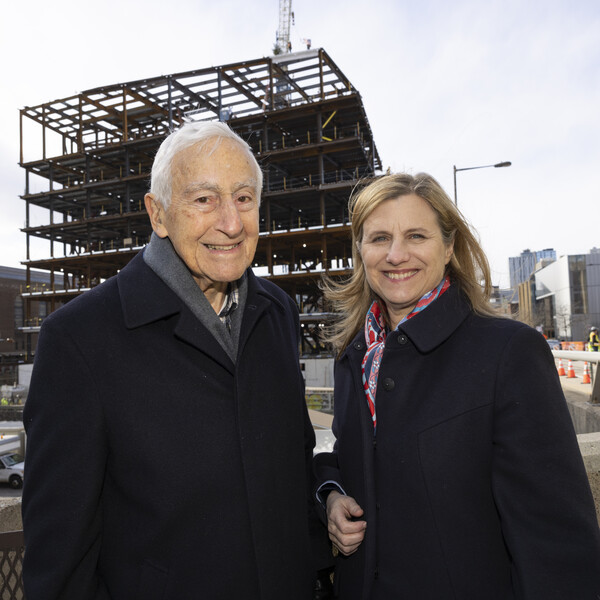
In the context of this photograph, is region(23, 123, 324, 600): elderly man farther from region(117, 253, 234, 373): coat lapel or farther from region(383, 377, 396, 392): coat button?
region(383, 377, 396, 392): coat button

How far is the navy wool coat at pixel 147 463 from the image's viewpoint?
1554 millimetres

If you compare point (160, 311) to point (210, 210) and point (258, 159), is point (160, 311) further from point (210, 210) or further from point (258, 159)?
point (258, 159)

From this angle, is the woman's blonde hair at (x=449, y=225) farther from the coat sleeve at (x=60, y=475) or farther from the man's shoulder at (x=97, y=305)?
the coat sleeve at (x=60, y=475)

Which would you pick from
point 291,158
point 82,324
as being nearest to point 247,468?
point 82,324

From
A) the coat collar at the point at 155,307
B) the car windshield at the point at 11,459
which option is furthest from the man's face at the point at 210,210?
the car windshield at the point at 11,459

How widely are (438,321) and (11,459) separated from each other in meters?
19.3

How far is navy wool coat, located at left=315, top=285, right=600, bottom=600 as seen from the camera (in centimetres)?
153

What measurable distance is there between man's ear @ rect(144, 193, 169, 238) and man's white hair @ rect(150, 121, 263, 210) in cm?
3

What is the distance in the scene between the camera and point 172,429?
1.69 meters

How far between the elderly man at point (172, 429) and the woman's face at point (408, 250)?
58 cm

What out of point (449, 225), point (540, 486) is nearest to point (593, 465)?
point (540, 486)

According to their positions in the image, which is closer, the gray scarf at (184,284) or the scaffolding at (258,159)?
the gray scarf at (184,284)

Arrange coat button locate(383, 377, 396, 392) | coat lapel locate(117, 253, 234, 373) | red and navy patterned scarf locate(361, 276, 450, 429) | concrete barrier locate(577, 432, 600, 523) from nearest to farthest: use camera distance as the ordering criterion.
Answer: coat lapel locate(117, 253, 234, 373) < coat button locate(383, 377, 396, 392) < red and navy patterned scarf locate(361, 276, 450, 429) < concrete barrier locate(577, 432, 600, 523)

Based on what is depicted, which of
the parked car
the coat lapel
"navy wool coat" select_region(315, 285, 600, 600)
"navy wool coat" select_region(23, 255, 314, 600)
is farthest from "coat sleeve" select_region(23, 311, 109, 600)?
the parked car
